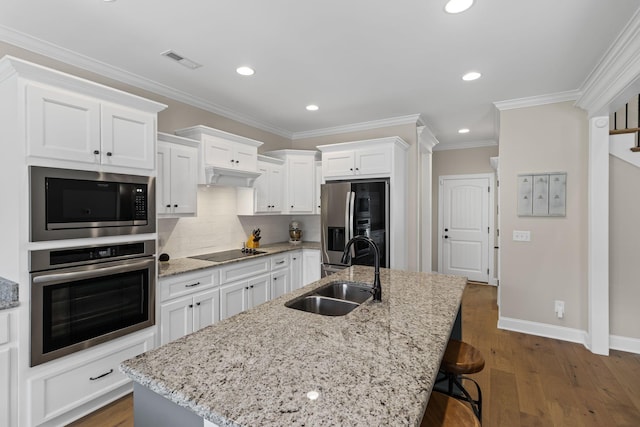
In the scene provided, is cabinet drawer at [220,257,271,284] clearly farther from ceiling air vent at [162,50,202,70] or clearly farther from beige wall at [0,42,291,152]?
ceiling air vent at [162,50,202,70]

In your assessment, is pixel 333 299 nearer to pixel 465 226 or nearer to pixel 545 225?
pixel 545 225

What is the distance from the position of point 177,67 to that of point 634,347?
504 centimetres

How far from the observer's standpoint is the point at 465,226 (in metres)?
5.96

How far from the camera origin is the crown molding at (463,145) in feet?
18.6

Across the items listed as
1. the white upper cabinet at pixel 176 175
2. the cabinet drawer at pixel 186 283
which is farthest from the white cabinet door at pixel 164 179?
the cabinet drawer at pixel 186 283

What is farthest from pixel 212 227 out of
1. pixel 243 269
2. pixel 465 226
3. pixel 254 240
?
pixel 465 226

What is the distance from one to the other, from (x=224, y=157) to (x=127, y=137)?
1218 mm

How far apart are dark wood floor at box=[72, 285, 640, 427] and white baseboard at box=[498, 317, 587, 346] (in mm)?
98

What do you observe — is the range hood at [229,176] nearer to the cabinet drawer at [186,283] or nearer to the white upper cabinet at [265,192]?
the white upper cabinet at [265,192]

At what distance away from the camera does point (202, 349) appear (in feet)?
3.71

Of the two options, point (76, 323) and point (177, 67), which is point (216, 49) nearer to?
point (177, 67)

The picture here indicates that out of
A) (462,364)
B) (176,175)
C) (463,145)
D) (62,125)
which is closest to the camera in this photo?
(462,364)

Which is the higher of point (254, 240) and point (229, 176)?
point (229, 176)

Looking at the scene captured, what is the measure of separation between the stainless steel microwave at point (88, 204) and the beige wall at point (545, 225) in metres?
3.73
